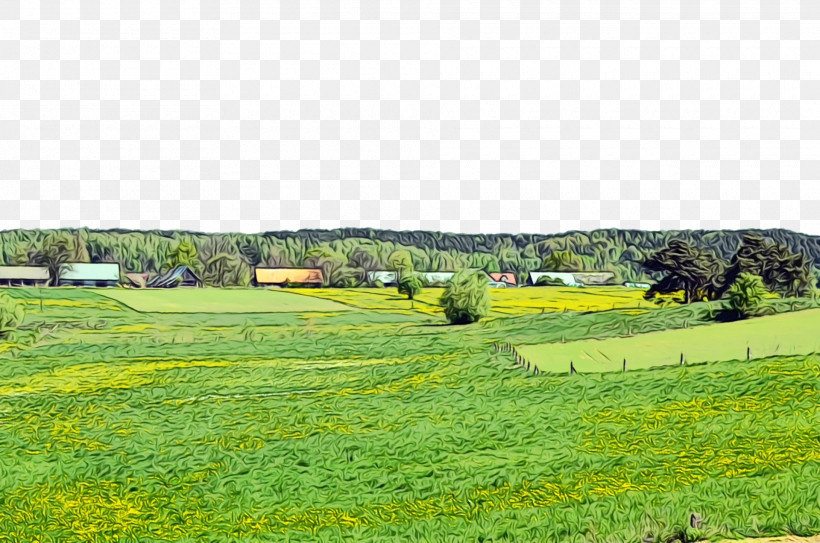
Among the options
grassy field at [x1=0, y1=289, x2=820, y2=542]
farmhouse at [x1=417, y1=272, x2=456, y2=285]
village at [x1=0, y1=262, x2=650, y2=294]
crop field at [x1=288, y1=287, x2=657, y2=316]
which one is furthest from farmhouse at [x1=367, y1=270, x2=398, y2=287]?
grassy field at [x1=0, y1=289, x2=820, y2=542]

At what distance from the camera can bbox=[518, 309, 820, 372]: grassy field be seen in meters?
45.1

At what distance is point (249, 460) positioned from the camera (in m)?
28.9

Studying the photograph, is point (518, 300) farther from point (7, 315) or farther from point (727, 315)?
point (7, 315)

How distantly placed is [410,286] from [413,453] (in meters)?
81.1

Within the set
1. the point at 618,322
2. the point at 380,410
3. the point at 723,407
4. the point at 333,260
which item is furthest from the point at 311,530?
the point at 333,260

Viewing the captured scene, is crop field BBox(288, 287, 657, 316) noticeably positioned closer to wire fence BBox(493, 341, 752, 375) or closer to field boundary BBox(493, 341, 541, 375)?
field boundary BBox(493, 341, 541, 375)

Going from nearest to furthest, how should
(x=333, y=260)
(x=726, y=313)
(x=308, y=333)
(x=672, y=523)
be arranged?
(x=672, y=523)
(x=726, y=313)
(x=308, y=333)
(x=333, y=260)

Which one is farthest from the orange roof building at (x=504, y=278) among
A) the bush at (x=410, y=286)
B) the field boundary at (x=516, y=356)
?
the field boundary at (x=516, y=356)

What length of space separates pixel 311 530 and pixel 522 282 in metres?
142

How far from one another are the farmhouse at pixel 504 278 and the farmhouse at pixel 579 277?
3098 mm

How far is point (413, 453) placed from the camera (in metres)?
29.1

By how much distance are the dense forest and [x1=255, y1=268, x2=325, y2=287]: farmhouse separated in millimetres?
2126

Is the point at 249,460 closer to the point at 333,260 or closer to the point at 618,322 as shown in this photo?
the point at 618,322

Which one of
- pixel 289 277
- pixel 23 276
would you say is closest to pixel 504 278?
pixel 289 277
